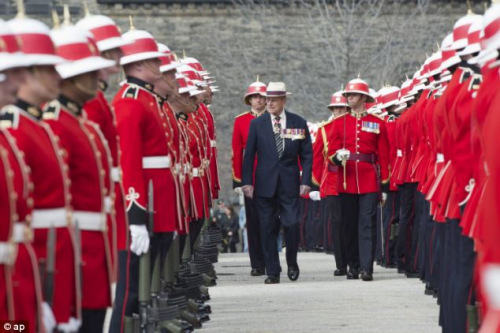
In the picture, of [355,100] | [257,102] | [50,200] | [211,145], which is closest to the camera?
[50,200]

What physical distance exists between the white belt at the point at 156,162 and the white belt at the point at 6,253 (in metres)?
4.34

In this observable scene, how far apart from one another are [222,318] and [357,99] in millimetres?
5026

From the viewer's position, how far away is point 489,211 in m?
6.01

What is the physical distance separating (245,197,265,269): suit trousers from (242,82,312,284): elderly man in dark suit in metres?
0.76

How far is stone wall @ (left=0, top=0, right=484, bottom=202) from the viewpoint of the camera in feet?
188

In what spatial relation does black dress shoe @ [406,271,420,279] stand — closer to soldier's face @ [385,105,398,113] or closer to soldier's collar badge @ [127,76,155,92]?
soldier's face @ [385,105,398,113]

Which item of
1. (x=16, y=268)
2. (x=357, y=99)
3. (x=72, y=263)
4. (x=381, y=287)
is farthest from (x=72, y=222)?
(x=357, y=99)

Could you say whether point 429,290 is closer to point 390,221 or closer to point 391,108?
point 390,221

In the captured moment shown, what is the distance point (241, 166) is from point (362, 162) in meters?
2.18

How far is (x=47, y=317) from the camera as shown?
22.6 ft

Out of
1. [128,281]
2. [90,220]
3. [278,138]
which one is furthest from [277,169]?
[90,220]

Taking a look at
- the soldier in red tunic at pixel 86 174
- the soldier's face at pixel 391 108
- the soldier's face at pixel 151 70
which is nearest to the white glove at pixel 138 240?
the soldier's face at pixel 151 70

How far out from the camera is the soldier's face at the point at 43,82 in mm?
7016

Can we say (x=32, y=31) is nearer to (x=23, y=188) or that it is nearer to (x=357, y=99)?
(x=23, y=188)
